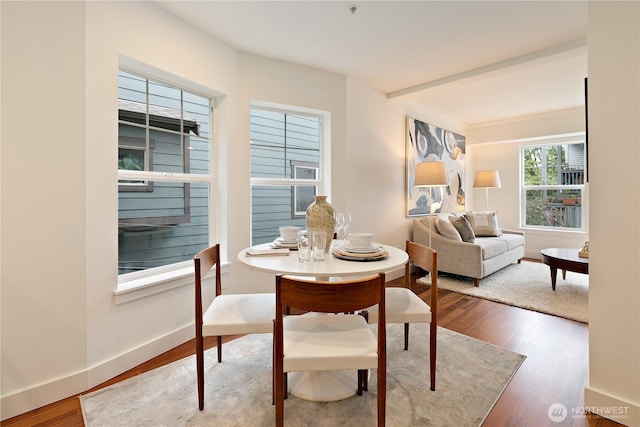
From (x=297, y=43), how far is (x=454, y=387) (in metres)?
2.77

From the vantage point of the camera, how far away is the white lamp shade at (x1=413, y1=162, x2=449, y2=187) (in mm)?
3699

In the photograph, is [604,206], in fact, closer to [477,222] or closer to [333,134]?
[333,134]

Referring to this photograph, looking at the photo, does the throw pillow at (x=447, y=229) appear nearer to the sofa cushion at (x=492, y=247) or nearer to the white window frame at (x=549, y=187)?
the sofa cushion at (x=492, y=247)

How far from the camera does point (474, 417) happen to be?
1.46m

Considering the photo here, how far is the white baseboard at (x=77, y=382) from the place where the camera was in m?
1.51

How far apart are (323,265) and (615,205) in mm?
1454

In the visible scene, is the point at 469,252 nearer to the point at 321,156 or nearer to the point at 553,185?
the point at 321,156

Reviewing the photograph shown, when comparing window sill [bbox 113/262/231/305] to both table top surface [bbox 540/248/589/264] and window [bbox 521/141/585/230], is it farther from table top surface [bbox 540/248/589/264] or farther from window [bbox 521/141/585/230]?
window [bbox 521/141/585/230]

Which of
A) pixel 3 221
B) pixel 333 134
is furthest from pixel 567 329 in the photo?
pixel 3 221

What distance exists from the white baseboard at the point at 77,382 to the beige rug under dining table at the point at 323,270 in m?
1.01

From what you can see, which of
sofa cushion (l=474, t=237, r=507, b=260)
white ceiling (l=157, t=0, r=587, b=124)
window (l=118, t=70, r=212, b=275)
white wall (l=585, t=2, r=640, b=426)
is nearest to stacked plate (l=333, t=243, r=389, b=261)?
white wall (l=585, t=2, r=640, b=426)

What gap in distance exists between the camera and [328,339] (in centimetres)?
132

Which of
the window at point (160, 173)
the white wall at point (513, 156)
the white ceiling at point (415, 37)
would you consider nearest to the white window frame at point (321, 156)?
the white ceiling at point (415, 37)

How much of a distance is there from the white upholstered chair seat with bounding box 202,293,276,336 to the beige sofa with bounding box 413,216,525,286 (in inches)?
110
